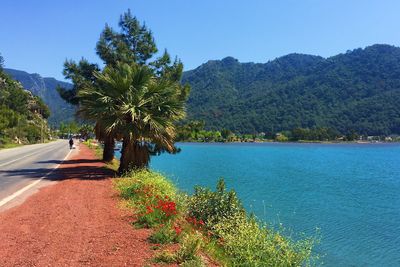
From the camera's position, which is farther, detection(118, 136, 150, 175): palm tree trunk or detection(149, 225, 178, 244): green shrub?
detection(118, 136, 150, 175): palm tree trunk

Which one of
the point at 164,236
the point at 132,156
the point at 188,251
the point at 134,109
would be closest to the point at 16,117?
the point at 132,156

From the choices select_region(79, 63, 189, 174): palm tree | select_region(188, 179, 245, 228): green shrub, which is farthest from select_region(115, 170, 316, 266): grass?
select_region(79, 63, 189, 174): palm tree

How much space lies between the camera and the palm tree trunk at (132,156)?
20.0 m

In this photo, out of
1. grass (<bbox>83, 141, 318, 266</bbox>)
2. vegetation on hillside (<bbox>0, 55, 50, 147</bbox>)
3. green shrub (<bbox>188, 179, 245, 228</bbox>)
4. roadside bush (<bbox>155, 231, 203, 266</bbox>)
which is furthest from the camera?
vegetation on hillside (<bbox>0, 55, 50, 147</bbox>)

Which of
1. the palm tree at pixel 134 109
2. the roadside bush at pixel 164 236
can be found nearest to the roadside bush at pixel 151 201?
the roadside bush at pixel 164 236

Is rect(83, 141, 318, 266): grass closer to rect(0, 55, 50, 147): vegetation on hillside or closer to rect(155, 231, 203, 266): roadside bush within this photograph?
rect(155, 231, 203, 266): roadside bush

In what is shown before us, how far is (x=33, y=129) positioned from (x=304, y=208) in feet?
306

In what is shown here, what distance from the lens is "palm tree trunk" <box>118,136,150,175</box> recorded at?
65.8ft

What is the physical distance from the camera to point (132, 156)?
2006 centimetres

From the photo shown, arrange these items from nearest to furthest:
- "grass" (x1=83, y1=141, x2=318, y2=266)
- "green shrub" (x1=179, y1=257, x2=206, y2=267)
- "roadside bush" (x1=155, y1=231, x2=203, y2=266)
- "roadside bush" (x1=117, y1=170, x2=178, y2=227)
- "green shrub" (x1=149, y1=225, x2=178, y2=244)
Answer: "green shrub" (x1=179, y1=257, x2=206, y2=267) < "roadside bush" (x1=155, y1=231, x2=203, y2=266) < "grass" (x1=83, y1=141, x2=318, y2=266) < "green shrub" (x1=149, y1=225, x2=178, y2=244) < "roadside bush" (x1=117, y1=170, x2=178, y2=227)

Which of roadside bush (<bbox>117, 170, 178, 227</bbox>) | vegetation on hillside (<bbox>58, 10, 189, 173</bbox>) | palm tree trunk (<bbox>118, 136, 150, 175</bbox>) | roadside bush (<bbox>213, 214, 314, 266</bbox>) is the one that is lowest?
roadside bush (<bbox>213, 214, 314, 266</bbox>)

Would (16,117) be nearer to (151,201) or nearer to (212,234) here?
(151,201)

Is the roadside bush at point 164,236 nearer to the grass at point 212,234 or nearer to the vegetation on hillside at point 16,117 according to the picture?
the grass at point 212,234

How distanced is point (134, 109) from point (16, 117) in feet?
218
